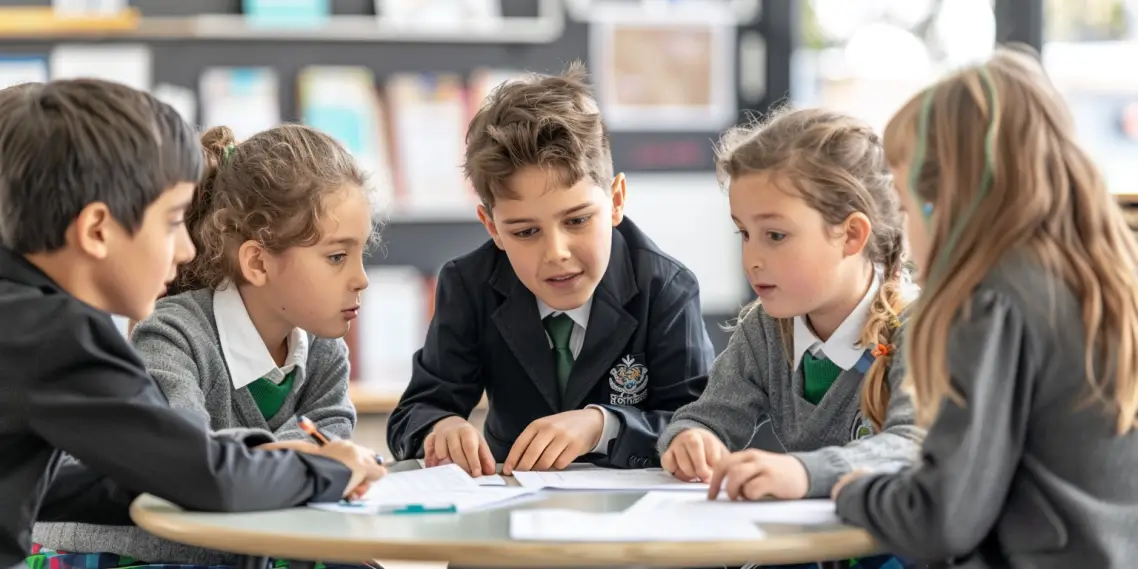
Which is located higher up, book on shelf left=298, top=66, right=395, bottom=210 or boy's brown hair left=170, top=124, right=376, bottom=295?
boy's brown hair left=170, top=124, right=376, bottom=295

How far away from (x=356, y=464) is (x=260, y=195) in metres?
0.64

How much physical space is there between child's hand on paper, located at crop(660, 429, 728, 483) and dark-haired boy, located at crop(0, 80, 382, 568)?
405mm

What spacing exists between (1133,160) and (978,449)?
304 centimetres

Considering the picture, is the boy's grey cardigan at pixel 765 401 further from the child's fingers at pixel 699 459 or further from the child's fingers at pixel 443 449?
the child's fingers at pixel 443 449

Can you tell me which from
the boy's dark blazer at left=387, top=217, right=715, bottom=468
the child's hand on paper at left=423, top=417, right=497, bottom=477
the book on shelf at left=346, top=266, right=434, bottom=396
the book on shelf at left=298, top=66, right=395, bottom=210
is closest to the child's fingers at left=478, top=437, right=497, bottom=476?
the child's hand on paper at left=423, top=417, right=497, bottom=477

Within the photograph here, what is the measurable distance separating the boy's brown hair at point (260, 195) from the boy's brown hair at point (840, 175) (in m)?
0.63

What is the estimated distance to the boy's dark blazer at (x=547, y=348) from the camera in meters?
2.05

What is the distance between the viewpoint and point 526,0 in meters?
4.25

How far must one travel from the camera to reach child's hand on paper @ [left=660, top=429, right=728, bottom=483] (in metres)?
1.66

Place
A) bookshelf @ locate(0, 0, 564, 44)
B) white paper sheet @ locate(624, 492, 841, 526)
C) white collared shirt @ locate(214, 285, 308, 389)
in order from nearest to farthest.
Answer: white paper sheet @ locate(624, 492, 841, 526) → white collared shirt @ locate(214, 285, 308, 389) → bookshelf @ locate(0, 0, 564, 44)

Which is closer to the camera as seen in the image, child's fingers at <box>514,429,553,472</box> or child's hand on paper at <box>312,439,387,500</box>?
child's hand on paper at <box>312,439,387,500</box>

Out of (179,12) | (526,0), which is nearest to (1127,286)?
(526,0)

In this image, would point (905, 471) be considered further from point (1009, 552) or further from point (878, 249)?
point (878, 249)

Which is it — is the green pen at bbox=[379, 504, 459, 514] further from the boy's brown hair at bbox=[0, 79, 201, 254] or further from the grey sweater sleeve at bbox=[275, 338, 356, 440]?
the grey sweater sleeve at bbox=[275, 338, 356, 440]
